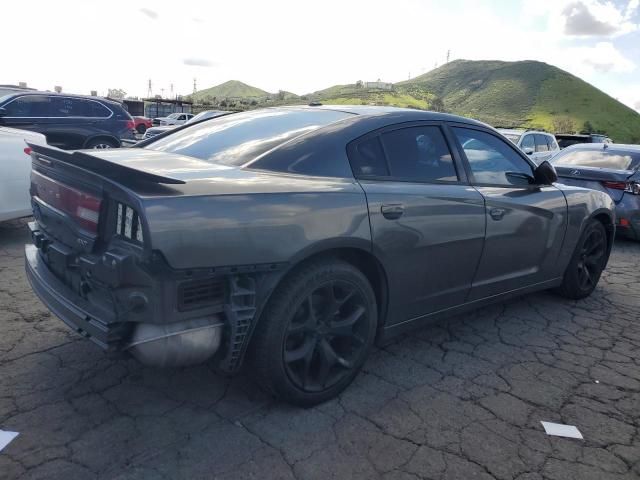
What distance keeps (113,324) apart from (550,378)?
103 inches

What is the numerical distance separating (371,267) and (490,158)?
4.76 ft

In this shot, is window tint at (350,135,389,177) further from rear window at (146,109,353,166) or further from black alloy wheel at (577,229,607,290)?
black alloy wheel at (577,229,607,290)

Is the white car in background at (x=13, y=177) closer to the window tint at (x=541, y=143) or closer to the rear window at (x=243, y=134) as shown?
the rear window at (x=243, y=134)

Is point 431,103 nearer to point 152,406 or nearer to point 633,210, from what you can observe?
point 633,210

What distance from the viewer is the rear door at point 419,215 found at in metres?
2.86

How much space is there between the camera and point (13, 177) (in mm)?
5301

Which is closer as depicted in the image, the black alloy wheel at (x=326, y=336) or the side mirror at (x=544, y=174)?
the black alloy wheel at (x=326, y=336)

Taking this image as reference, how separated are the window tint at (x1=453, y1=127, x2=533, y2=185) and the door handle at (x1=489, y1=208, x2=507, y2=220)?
213 millimetres

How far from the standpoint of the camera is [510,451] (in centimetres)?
249

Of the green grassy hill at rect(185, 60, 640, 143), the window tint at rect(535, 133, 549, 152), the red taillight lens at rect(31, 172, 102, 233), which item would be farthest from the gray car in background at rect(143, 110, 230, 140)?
the green grassy hill at rect(185, 60, 640, 143)

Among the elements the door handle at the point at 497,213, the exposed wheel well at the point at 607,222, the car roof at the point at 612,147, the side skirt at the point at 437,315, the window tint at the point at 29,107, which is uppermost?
the window tint at the point at 29,107

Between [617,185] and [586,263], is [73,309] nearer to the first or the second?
[586,263]

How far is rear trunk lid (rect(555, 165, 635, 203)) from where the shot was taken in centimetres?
689

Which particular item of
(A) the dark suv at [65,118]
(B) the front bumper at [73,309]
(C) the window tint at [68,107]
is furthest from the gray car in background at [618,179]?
(C) the window tint at [68,107]
